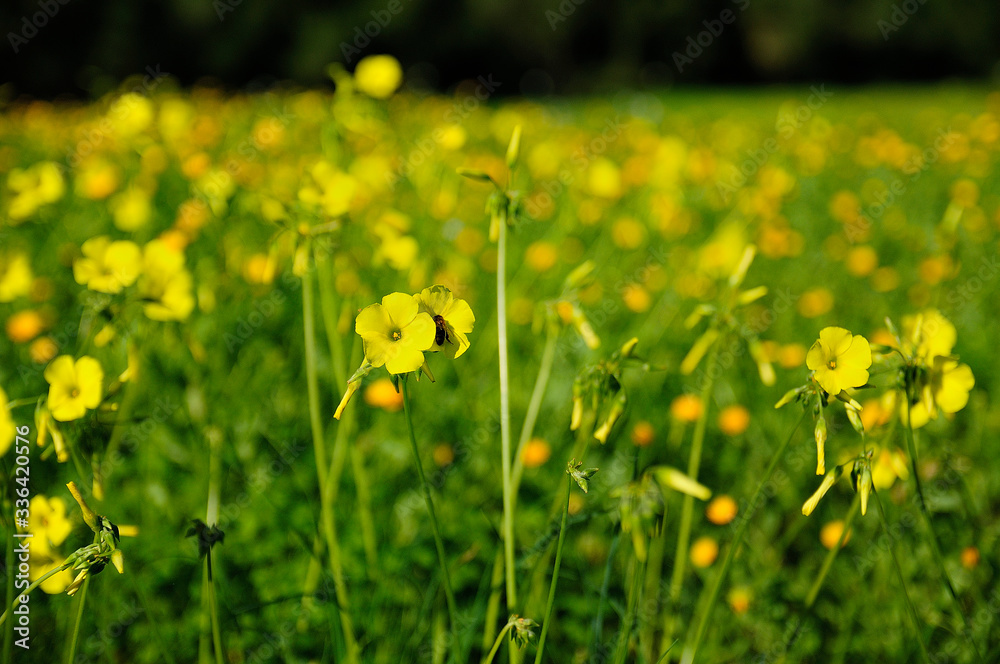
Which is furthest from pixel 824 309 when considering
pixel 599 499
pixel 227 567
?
pixel 227 567

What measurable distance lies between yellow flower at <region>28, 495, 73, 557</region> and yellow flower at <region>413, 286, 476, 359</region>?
57 cm

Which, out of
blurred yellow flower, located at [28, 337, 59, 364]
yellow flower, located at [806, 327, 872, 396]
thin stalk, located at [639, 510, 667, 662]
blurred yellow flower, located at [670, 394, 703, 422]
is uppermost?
yellow flower, located at [806, 327, 872, 396]

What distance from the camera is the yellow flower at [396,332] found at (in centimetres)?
72

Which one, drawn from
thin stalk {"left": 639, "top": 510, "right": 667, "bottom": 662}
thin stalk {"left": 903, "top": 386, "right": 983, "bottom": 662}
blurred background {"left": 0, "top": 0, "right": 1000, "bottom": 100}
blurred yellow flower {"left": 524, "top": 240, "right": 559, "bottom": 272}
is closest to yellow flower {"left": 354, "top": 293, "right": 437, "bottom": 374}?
thin stalk {"left": 903, "top": 386, "right": 983, "bottom": 662}

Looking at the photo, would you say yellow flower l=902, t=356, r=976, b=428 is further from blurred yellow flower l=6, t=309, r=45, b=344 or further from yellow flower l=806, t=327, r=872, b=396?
blurred yellow flower l=6, t=309, r=45, b=344

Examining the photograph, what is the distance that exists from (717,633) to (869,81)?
24060 millimetres

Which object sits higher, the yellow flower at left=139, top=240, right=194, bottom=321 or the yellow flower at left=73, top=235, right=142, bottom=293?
the yellow flower at left=73, top=235, right=142, bottom=293

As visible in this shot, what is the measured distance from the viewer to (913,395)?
2.79 ft

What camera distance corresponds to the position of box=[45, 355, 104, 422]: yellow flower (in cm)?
90

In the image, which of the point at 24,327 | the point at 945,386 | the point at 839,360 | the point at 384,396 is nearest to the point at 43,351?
the point at 24,327

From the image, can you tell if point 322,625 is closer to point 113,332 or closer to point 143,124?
point 113,332

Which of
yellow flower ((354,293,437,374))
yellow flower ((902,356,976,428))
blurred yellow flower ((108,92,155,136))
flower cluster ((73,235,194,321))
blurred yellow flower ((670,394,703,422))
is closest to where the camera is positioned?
yellow flower ((354,293,437,374))

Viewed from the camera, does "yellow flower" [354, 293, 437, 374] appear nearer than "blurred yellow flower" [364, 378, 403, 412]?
Yes

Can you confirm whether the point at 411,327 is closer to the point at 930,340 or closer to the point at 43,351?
the point at 930,340
